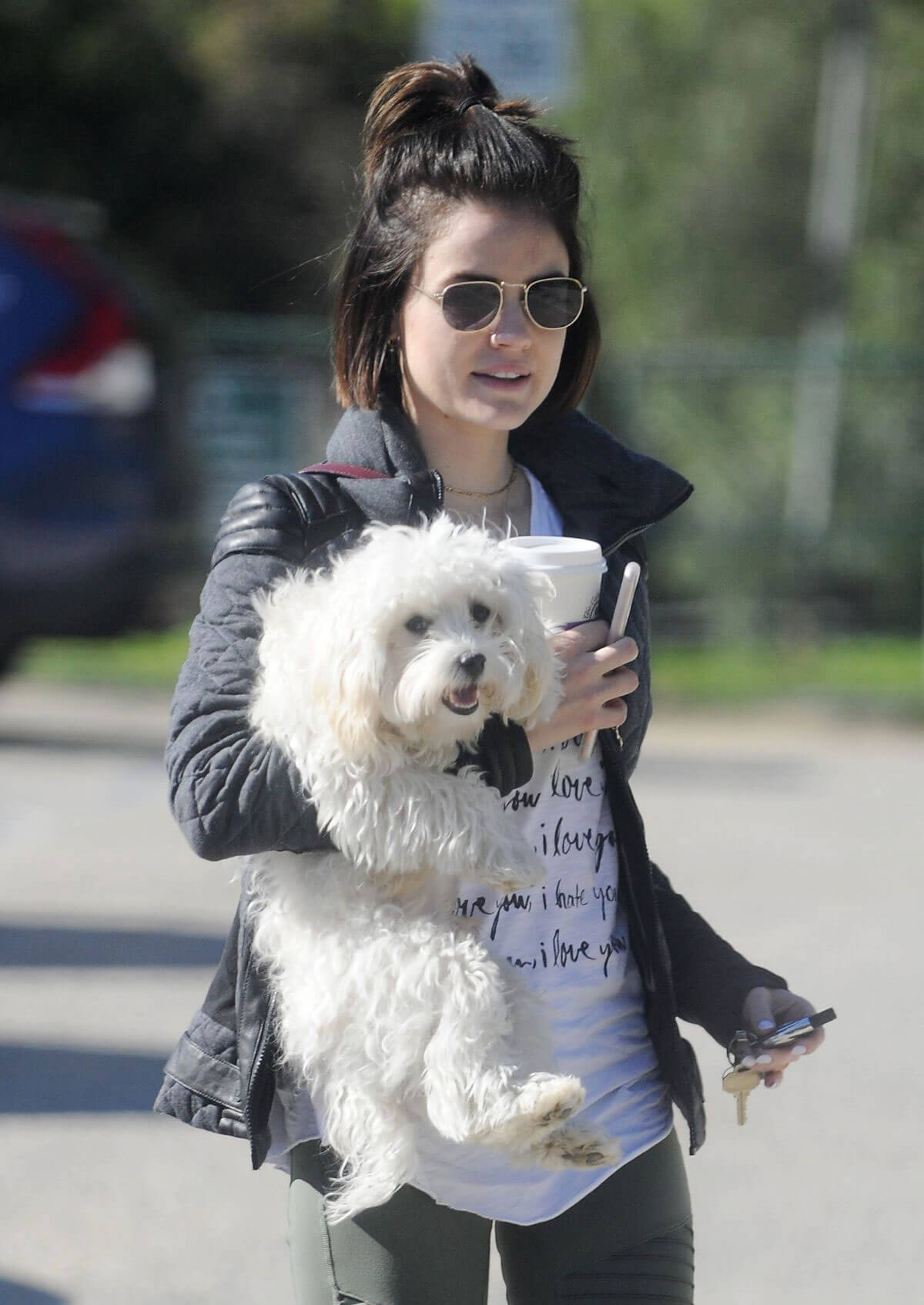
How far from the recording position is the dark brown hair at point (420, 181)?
2.21 meters

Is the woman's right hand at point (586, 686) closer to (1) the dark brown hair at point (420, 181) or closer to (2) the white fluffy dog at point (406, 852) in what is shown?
(2) the white fluffy dog at point (406, 852)

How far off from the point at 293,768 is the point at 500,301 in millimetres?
631

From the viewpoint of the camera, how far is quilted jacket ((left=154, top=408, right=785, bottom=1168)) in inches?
77.8

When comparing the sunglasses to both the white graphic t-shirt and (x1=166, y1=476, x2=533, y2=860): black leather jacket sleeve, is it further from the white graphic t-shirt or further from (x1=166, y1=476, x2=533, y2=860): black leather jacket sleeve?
the white graphic t-shirt

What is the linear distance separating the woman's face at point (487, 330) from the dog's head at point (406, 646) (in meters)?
0.24

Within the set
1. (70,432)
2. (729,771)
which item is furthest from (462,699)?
(70,432)

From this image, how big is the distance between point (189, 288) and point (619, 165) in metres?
5.76

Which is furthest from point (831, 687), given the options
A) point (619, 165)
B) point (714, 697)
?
point (619, 165)

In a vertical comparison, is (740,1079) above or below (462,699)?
below

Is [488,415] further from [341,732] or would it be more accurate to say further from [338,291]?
[341,732]

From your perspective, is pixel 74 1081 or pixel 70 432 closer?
pixel 74 1081

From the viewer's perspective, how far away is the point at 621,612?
2182 mm

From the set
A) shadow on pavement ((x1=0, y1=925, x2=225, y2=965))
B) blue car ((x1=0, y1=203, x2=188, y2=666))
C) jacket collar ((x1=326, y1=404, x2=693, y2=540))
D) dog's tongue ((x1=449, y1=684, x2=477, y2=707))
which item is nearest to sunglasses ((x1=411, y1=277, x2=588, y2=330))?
jacket collar ((x1=326, y1=404, x2=693, y2=540))

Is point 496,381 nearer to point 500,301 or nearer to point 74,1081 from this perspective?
point 500,301
